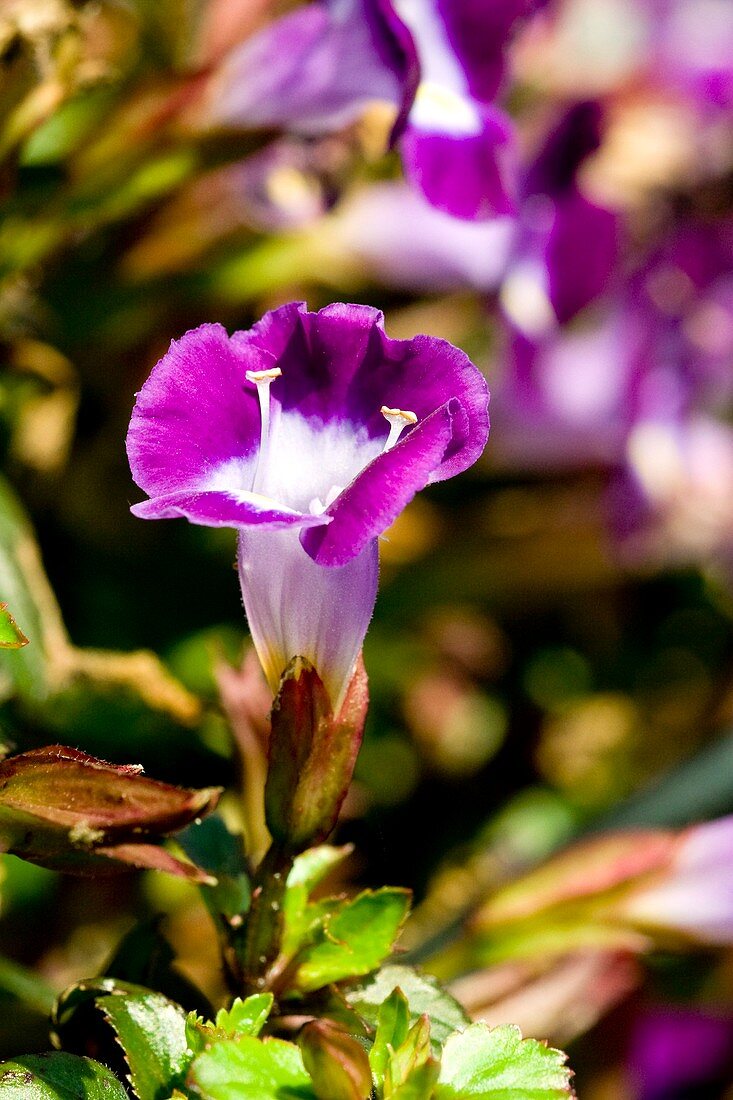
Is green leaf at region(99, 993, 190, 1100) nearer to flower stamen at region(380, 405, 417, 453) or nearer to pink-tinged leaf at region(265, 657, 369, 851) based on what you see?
pink-tinged leaf at region(265, 657, 369, 851)

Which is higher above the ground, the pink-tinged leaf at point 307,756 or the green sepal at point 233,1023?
the pink-tinged leaf at point 307,756

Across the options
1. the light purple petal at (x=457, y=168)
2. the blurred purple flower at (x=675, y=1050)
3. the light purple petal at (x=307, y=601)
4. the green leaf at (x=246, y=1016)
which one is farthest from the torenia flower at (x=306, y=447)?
the blurred purple flower at (x=675, y=1050)

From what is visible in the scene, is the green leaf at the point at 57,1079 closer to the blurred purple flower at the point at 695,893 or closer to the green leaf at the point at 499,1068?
the green leaf at the point at 499,1068

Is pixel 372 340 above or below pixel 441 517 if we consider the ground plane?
above

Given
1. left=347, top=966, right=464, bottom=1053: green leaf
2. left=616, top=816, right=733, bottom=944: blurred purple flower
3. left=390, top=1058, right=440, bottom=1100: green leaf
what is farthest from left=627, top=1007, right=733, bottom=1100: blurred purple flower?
left=390, top=1058, right=440, bottom=1100: green leaf

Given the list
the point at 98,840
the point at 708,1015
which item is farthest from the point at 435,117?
the point at 708,1015

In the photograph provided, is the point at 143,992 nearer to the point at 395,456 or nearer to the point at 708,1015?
the point at 395,456

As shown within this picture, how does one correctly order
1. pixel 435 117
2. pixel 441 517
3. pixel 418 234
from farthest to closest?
pixel 441 517 → pixel 418 234 → pixel 435 117

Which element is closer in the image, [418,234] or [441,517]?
[418,234]
